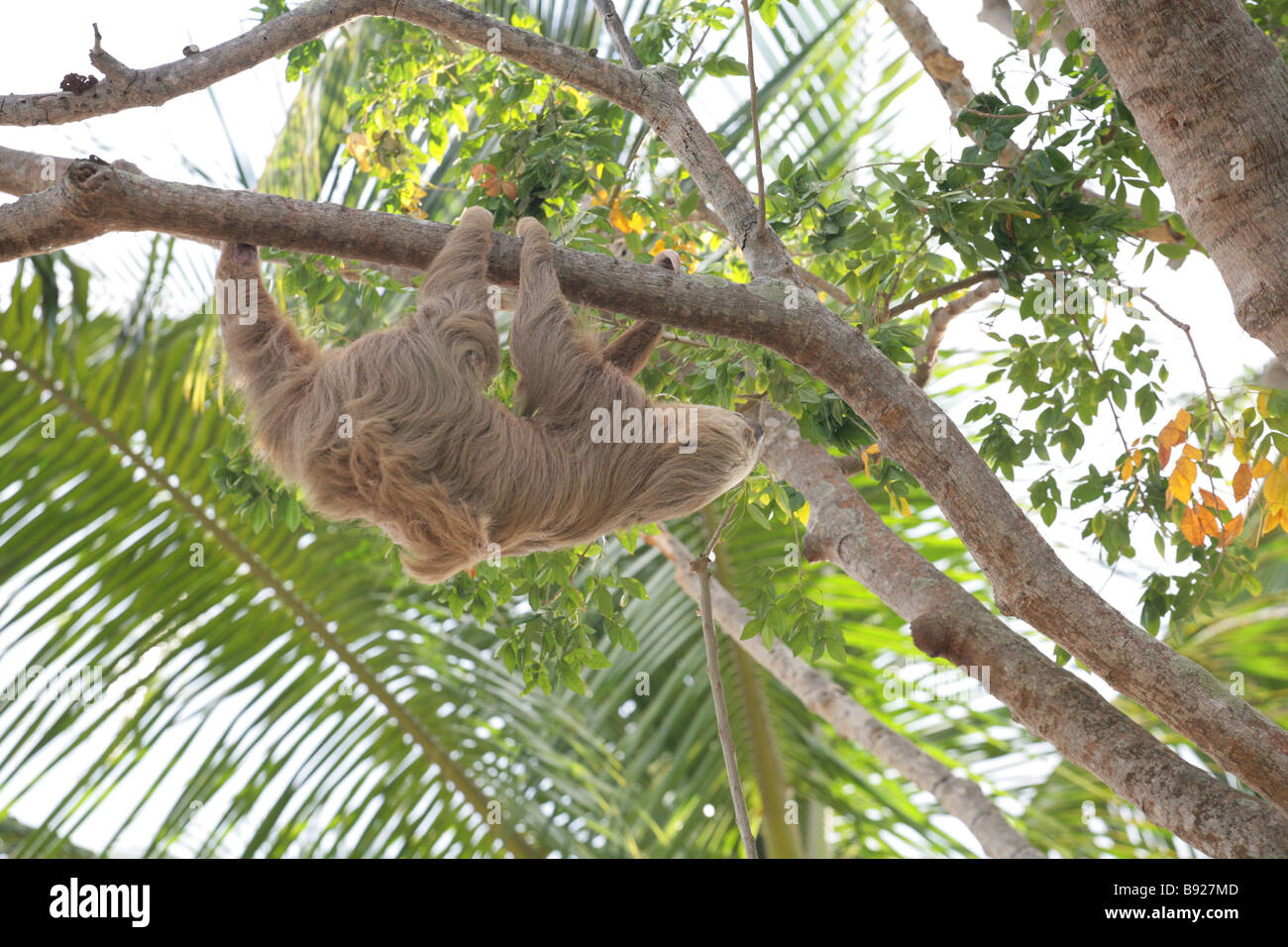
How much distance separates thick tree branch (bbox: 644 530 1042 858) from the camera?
5.34m

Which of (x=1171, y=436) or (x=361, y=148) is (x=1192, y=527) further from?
(x=361, y=148)

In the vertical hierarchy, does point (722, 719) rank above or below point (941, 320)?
below

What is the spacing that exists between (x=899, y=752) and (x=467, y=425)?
3287 millimetres

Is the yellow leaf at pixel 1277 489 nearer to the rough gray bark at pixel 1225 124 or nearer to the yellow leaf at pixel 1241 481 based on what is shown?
the yellow leaf at pixel 1241 481

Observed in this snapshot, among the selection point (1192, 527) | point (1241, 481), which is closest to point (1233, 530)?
point (1192, 527)

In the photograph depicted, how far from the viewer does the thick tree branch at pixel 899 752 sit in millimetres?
5336

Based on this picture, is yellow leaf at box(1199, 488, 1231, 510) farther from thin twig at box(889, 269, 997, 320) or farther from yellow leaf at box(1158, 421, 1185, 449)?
thin twig at box(889, 269, 997, 320)

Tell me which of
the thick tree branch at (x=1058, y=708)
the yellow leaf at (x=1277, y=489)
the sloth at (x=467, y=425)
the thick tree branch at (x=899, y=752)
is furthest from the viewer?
the thick tree branch at (x=899, y=752)

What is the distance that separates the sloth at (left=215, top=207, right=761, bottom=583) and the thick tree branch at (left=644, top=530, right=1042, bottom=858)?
66.4 inches

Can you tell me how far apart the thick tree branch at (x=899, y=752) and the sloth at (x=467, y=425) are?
1686 mm

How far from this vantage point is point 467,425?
3.53 meters

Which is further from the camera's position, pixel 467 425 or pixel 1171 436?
pixel 1171 436

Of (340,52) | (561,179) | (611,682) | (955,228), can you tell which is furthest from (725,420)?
(340,52)

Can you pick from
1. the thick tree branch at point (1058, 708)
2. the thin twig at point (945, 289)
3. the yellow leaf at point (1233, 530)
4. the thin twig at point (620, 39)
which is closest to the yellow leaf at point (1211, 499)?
the yellow leaf at point (1233, 530)
